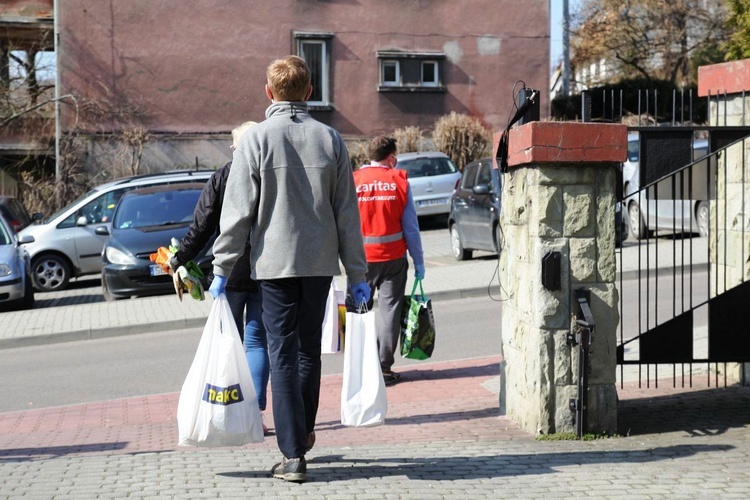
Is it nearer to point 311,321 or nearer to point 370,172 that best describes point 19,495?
point 311,321

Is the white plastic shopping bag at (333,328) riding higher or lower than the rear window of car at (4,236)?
lower

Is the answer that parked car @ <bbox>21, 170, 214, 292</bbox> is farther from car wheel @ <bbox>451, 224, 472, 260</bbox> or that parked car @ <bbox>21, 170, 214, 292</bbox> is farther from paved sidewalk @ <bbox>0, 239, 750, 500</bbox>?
paved sidewalk @ <bbox>0, 239, 750, 500</bbox>

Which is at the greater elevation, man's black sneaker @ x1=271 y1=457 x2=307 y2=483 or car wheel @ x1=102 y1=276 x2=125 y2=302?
car wheel @ x1=102 y1=276 x2=125 y2=302

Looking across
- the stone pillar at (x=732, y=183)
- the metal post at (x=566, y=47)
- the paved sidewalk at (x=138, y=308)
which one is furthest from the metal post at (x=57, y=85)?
the stone pillar at (x=732, y=183)

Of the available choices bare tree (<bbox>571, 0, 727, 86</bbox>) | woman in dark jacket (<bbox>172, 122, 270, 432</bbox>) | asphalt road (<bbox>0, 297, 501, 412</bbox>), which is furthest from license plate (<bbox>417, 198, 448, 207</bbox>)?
woman in dark jacket (<bbox>172, 122, 270, 432</bbox>)

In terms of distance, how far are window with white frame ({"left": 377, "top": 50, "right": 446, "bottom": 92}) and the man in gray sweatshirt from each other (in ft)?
80.7

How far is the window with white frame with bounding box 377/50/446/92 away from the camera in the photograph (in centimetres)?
2944

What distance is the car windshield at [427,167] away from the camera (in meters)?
24.7

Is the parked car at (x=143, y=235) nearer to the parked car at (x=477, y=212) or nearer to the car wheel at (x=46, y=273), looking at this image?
the car wheel at (x=46, y=273)

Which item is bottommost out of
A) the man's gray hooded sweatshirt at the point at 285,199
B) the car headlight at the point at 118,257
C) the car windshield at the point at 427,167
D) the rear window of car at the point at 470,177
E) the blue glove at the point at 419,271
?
the car headlight at the point at 118,257

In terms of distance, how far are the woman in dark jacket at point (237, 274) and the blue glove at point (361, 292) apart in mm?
941

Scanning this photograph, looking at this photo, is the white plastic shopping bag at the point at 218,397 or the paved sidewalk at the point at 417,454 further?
the white plastic shopping bag at the point at 218,397

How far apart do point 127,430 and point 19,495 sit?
194 centimetres

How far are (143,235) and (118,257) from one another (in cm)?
52
